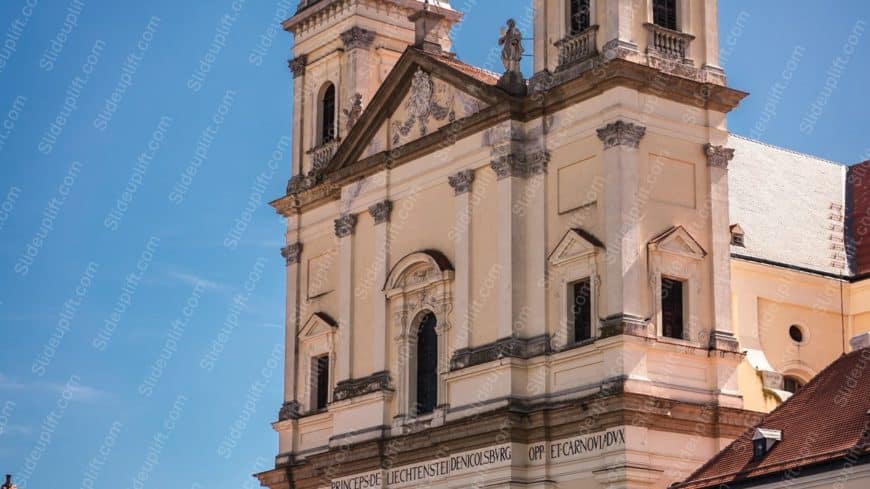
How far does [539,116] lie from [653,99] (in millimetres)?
2823

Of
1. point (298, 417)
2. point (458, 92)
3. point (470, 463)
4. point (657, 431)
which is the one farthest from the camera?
point (298, 417)

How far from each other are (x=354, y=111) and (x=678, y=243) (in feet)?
39.1

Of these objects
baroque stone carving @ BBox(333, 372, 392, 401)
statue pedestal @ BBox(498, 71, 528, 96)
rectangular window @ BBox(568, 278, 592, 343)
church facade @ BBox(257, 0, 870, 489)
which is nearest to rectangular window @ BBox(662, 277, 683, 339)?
church facade @ BBox(257, 0, 870, 489)

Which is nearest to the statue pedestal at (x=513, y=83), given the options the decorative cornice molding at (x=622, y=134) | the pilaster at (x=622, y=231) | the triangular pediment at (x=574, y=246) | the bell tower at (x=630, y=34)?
the bell tower at (x=630, y=34)

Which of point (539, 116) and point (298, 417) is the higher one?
point (539, 116)

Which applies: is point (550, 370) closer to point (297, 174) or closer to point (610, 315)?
point (610, 315)

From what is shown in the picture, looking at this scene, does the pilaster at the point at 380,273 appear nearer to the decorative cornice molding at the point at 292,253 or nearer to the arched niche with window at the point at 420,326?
the arched niche with window at the point at 420,326

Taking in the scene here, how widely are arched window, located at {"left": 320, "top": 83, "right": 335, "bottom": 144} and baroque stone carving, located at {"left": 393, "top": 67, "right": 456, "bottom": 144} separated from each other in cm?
460

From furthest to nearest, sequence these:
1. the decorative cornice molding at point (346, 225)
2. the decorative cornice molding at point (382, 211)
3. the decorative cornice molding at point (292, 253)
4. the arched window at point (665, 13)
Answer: the decorative cornice molding at point (292, 253)
the decorative cornice molding at point (346, 225)
the decorative cornice molding at point (382, 211)
the arched window at point (665, 13)

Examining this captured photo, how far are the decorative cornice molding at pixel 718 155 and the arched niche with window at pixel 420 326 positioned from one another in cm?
659

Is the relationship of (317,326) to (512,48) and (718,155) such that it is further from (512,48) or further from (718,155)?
(718,155)

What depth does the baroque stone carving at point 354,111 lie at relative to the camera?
48.8 metres

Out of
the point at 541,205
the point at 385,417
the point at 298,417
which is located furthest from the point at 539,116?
the point at 298,417

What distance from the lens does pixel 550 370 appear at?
4053 cm
